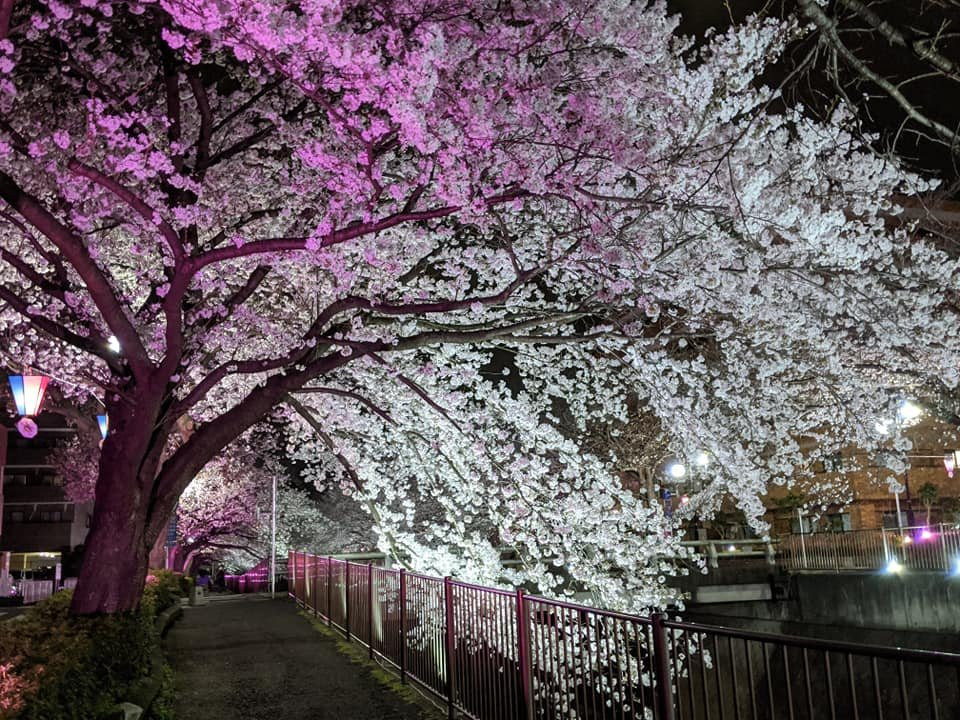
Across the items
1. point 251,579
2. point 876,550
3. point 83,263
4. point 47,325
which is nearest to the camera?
point 83,263

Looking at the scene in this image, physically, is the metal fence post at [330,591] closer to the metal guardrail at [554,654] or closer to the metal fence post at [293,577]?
the metal guardrail at [554,654]

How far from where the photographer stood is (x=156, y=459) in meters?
9.37

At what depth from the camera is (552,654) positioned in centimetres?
593

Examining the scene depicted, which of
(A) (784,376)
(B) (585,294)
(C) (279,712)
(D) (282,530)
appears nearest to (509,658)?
(C) (279,712)

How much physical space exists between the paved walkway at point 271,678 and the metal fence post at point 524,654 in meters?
2.14

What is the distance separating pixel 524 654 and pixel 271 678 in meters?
4.97

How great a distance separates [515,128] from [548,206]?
187cm

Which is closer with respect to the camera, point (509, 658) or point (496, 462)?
point (509, 658)

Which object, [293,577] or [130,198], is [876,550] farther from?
[130,198]

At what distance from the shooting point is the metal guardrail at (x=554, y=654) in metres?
3.61

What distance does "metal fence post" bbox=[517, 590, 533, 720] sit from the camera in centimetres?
614

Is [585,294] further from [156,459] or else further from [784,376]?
[156,459]

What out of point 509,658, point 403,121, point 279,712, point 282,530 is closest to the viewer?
point 509,658

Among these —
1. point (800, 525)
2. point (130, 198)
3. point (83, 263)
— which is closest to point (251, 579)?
point (800, 525)
